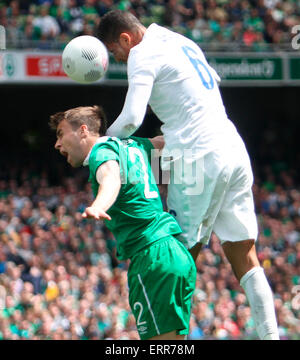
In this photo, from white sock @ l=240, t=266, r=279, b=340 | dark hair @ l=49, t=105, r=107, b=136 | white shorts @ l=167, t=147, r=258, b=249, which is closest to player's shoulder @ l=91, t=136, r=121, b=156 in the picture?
dark hair @ l=49, t=105, r=107, b=136

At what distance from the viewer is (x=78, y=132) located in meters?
4.55

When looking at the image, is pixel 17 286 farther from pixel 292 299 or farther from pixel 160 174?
pixel 160 174

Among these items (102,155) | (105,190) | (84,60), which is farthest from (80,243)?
(105,190)

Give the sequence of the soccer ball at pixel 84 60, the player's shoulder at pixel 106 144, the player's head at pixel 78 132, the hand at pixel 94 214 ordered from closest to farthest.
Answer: the hand at pixel 94 214 < the player's shoulder at pixel 106 144 < the player's head at pixel 78 132 < the soccer ball at pixel 84 60

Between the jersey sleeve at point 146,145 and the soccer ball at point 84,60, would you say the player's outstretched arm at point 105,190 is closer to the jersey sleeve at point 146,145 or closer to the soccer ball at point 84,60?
the jersey sleeve at point 146,145

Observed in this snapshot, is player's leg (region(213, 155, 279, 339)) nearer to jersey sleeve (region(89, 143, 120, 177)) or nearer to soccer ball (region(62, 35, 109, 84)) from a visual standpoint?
jersey sleeve (region(89, 143, 120, 177))

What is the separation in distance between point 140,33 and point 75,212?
380 inches

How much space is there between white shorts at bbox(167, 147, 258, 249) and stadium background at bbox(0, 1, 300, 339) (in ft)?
13.8

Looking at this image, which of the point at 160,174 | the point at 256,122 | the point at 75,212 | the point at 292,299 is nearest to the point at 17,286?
the point at 75,212

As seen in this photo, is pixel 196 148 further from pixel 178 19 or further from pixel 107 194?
pixel 178 19

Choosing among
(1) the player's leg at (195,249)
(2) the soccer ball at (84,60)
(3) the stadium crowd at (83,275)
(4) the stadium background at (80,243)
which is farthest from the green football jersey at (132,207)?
(3) the stadium crowd at (83,275)

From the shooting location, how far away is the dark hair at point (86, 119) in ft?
15.0

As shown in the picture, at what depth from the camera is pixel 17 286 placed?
11430 mm

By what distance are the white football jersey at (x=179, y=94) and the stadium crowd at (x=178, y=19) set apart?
37.1ft
